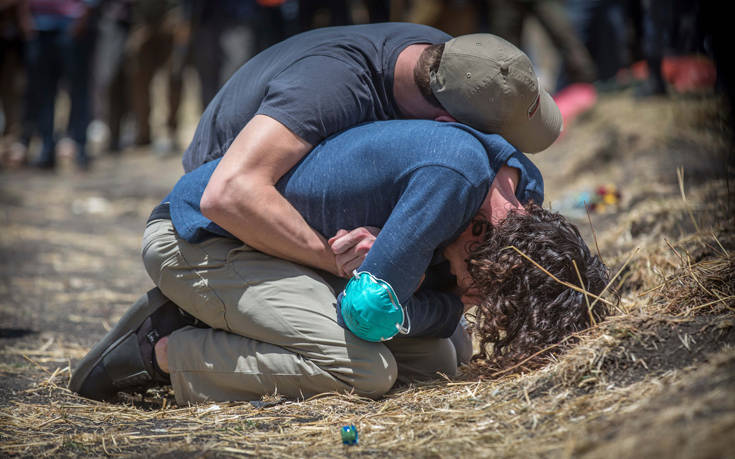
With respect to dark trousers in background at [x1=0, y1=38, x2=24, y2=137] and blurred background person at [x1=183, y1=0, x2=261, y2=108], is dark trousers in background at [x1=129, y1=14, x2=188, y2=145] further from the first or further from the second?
blurred background person at [x1=183, y1=0, x2=261, y2=108]

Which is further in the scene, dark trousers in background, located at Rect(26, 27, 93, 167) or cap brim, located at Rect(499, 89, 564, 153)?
dark trousers in background, located at Rect(26, 27, 93, 167)

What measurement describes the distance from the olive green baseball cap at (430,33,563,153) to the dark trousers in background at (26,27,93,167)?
21.7ft

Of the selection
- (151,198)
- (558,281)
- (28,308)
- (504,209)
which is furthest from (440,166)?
(151,198)

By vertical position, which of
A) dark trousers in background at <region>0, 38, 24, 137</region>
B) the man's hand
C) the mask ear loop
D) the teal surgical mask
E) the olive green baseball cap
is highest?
the olive green baseball cap

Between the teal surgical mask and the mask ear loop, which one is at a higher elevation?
the teal surgical mask

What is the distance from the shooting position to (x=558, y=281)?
1.98 metres

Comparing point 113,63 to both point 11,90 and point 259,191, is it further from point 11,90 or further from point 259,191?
point 259,191

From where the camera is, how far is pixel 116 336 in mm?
2303

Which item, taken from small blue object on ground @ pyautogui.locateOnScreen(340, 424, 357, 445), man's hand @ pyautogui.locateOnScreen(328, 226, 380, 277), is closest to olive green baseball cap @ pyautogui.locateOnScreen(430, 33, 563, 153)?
man's hand @ pyautogui.locateOnScreen(328, 226, 380, 277)

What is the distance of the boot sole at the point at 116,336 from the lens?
7.50 ft

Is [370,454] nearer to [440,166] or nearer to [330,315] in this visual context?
[330,315]

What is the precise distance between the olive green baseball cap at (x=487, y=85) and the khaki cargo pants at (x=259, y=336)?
659mm

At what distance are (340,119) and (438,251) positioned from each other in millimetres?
471

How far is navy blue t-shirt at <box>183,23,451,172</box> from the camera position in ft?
6.64
